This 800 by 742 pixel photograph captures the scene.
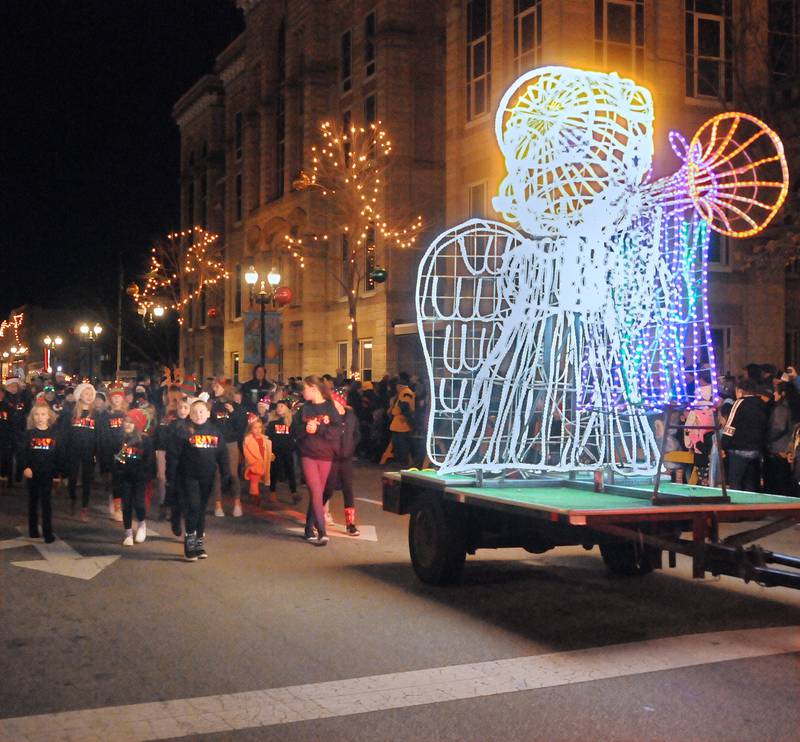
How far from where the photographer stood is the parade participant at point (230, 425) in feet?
47.4

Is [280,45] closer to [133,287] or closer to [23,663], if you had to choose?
[133,287]

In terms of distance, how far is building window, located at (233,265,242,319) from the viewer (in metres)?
47.9

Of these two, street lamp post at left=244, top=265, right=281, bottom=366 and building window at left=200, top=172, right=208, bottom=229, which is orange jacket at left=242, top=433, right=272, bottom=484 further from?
building window at left=200, top=172, right=208, bottom=229

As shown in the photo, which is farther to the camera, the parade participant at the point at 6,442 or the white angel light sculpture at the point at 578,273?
the parade participant at the point at 6,442

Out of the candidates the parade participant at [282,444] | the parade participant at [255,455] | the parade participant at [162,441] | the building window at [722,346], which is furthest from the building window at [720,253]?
the parade participant at [162,441]

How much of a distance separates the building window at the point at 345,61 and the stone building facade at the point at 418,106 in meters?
0.07

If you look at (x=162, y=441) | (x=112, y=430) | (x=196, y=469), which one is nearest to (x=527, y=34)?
(x=112, y=430)

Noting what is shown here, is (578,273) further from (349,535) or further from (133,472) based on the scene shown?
(133,472)

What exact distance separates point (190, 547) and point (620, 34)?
1954 centimetres

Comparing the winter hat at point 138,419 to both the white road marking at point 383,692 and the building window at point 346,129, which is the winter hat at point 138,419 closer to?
the white road marking at point 383,692

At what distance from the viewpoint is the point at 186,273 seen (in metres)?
52.5

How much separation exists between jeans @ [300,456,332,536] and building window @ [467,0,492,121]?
18.6 metres

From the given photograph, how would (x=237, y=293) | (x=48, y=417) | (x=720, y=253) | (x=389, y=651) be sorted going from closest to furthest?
(x=389, y=651), (x=48, y=417), (x=720, y=253), (x=237, y=293)

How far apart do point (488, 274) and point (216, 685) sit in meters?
4.63
